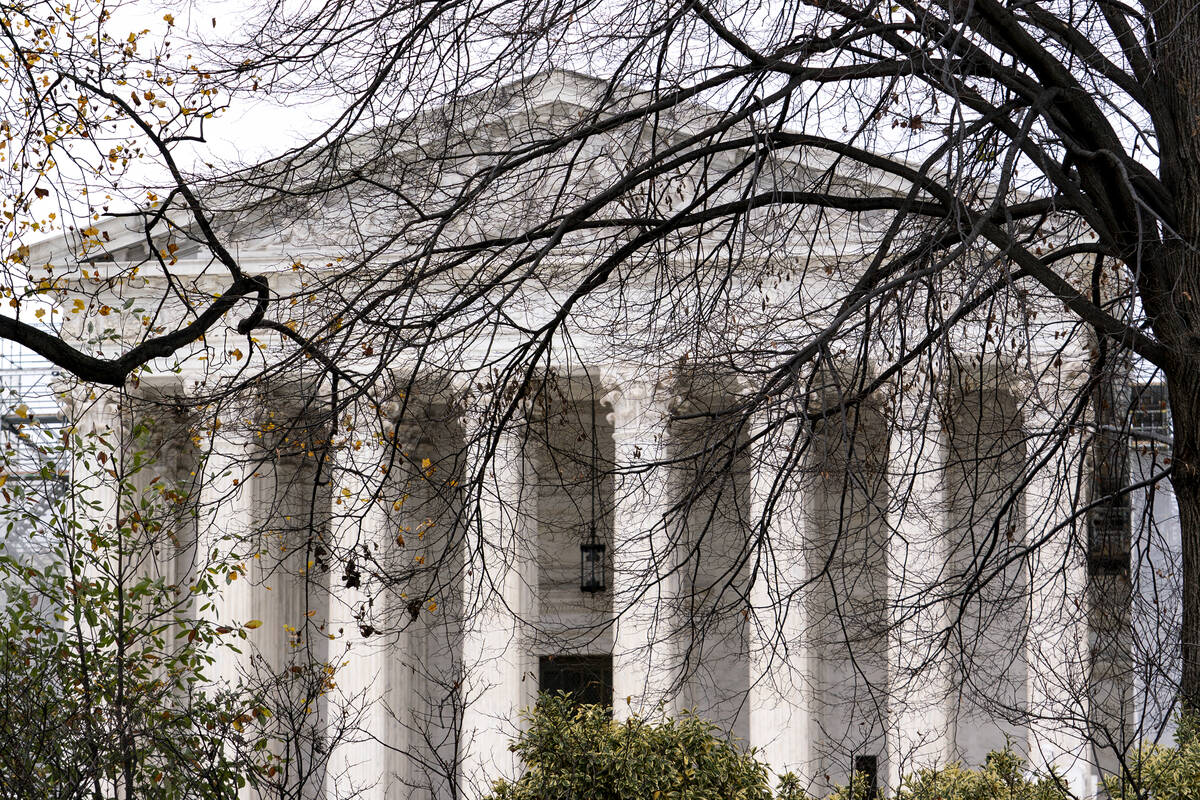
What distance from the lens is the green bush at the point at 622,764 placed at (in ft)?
41.6

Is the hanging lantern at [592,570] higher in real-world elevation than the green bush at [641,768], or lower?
higher

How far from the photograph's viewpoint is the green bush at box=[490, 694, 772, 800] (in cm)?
1267

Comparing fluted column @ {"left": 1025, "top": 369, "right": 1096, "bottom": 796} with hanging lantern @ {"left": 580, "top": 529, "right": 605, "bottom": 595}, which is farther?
hanging lantern @ {"left": 580, "top": 529, "right": 605, "bottom": 595}

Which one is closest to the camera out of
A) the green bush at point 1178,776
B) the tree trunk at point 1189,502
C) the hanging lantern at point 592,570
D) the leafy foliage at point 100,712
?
the leafy foliage at point 100,712

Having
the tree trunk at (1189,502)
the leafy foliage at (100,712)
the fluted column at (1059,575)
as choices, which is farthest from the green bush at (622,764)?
the tree trunk at (1189,502)

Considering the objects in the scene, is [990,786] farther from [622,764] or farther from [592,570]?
[592,570]

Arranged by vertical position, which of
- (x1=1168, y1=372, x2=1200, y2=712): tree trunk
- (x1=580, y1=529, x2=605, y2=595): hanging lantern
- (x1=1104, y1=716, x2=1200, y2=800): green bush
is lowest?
(x1=1104, y1=716, x2=1200, y2=800): green bush

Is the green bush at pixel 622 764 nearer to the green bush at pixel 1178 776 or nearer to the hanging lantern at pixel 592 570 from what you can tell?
the green bush at pixel 1178 776

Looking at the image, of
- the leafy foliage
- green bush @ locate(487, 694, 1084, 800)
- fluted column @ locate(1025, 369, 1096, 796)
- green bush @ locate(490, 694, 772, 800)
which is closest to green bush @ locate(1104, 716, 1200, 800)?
fluted column @ locate(1025, 369, 1096, 796)

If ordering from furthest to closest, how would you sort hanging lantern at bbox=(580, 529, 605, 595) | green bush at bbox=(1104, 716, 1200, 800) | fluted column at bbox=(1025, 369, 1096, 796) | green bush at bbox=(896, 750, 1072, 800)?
hanging lantern at bbox=(580, 529, 605, 595)
green bush at bbox=(896, 750, 1072, 800)
green bush at bbox=(1104, 716, 1200, 800)
fluted column at bbox=(1025, 369, 1096, 796)

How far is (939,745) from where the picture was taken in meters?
24.7

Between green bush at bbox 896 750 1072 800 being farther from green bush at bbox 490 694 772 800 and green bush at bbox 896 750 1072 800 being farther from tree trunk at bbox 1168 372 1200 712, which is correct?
green bush at bbox 490 694 772 800

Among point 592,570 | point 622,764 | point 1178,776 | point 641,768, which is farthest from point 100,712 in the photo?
point 592,570

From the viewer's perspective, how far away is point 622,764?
12.8m
